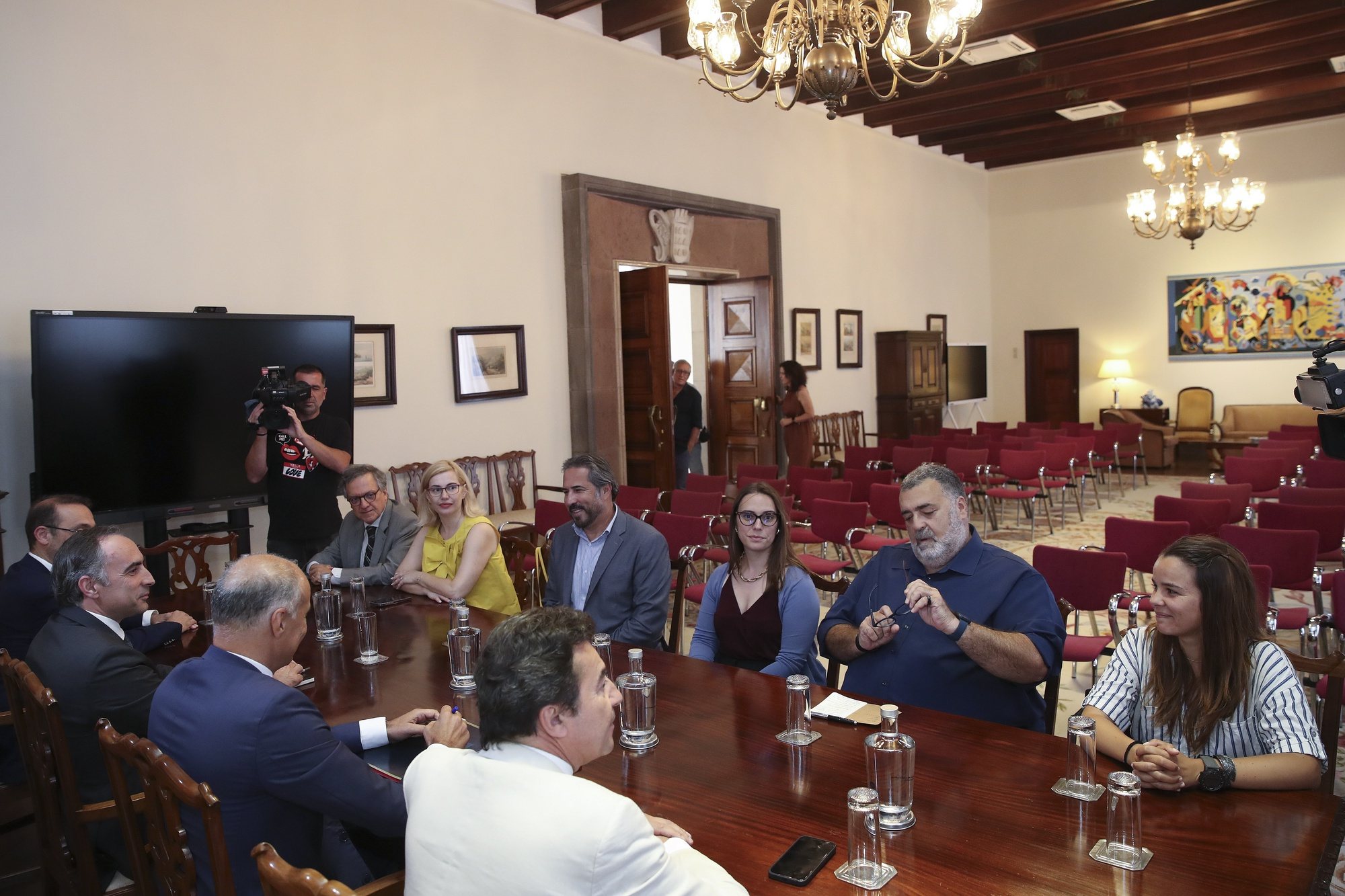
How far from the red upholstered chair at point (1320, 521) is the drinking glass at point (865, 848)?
510 cm

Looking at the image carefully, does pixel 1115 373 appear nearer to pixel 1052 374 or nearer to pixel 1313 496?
pixel 1052 374

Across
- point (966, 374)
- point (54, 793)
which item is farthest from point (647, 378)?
point (966, 374)

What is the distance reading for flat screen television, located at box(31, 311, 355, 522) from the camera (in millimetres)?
4930

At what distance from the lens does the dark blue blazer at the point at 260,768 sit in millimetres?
1980

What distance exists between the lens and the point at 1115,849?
5.53 feet

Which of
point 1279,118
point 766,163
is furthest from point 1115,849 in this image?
point 1279,118

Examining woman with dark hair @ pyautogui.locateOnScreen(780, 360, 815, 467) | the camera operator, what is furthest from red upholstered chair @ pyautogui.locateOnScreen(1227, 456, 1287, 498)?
the camera operator

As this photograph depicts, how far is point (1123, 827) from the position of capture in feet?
5.52

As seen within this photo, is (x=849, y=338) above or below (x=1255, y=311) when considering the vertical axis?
below

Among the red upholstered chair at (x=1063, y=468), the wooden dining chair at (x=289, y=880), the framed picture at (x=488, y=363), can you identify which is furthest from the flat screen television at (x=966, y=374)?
the wooden dining chair at (x=289, y=880)

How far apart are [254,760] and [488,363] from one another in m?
5.93

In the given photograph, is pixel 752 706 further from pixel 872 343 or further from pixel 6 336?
pixel 872 343

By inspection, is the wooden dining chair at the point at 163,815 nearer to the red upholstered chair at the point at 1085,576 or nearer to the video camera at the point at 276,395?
the video camera at the point at 276,395

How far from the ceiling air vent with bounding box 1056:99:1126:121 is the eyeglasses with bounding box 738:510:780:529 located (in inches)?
417
